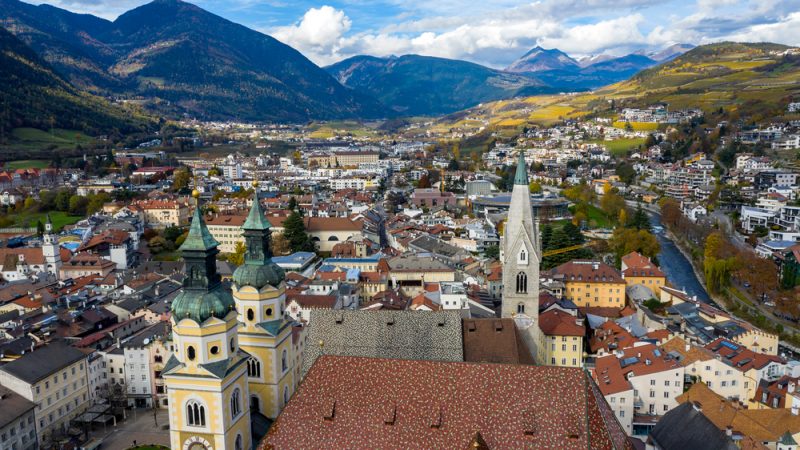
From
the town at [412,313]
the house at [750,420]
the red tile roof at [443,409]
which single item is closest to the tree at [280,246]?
the town at [412,313]

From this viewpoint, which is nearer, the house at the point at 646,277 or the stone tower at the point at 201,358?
the stone tower at the point at 201,358

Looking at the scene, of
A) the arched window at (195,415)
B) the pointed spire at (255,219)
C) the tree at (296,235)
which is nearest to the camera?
the arched window at (195,415)

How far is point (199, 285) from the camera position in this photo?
2341 cm

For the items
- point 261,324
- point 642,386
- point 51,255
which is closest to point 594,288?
point 642,386

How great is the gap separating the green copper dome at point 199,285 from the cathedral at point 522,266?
22305 millimetres

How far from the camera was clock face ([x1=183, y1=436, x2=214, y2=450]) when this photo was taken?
920 inches

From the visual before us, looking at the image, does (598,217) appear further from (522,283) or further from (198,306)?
(198,306)

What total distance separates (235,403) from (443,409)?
27.9 feet

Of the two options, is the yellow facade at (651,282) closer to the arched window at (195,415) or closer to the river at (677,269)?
the river at (677,269)

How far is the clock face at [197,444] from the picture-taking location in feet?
76.6

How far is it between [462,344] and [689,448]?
527 inches

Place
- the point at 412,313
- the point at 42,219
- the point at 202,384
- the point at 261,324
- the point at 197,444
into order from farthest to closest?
1. the point at 42,219
2. the point at 412,313
3. the point at 261,324
4. the point at 197,444
5. the point at 202,384

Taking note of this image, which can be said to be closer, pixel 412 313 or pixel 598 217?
pixel 412 313

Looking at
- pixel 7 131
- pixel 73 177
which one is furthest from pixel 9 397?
pixel 7 131
